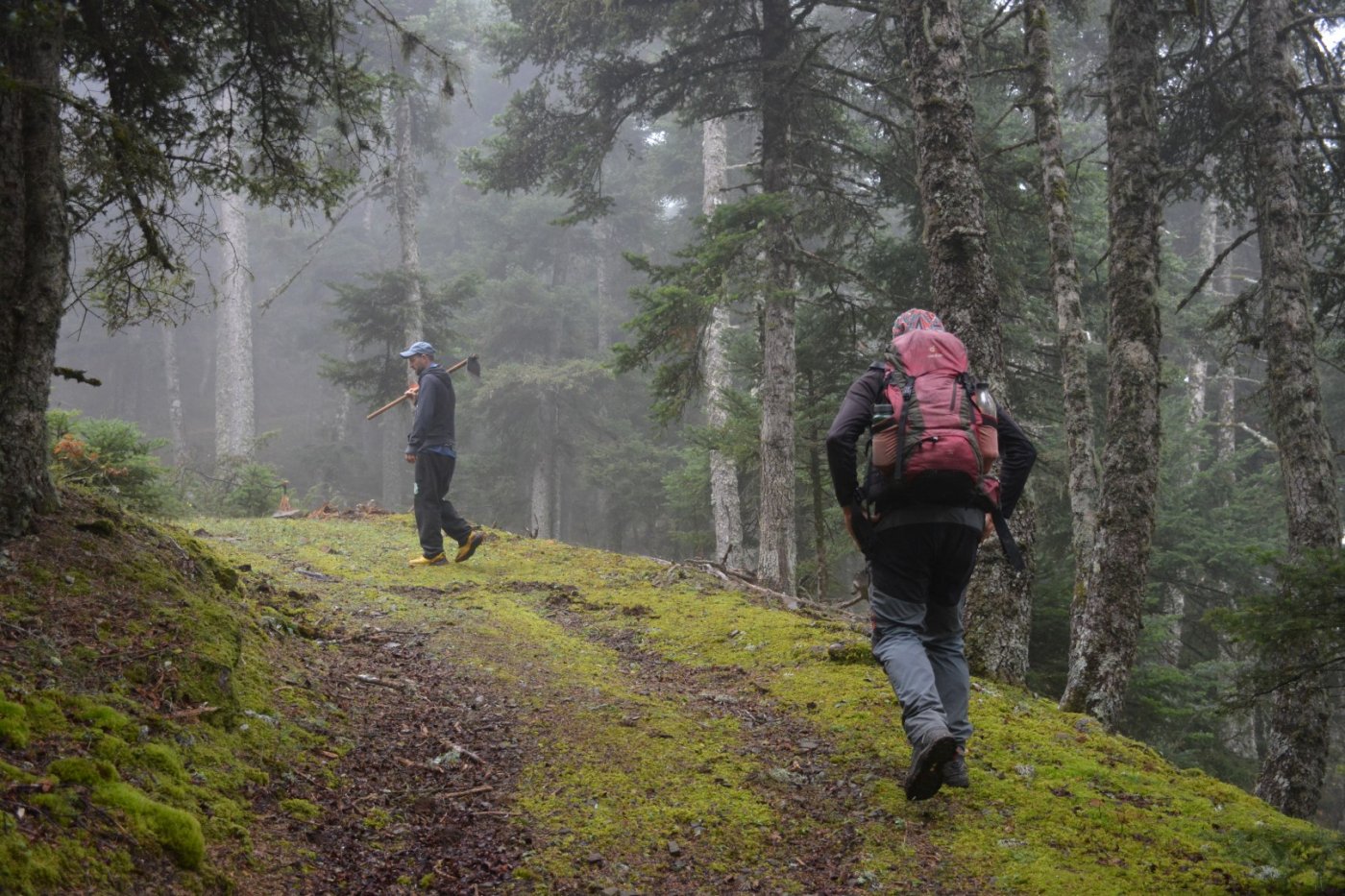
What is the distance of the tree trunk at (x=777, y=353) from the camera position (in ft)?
38.4

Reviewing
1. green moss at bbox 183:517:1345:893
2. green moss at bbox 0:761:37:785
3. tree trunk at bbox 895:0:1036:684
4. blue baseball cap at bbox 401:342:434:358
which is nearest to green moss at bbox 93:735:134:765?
green moss at bbox 0:761:37:785

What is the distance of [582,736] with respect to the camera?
4.49m

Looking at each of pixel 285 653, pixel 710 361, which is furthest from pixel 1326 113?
pixel 285 653

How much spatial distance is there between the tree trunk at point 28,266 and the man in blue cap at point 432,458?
5.73 metres

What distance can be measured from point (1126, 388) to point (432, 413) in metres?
7.65

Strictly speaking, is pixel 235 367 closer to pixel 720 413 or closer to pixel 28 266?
pixel 720 413

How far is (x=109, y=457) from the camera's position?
938 centimetres

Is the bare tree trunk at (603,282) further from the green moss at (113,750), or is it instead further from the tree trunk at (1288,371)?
the green moss at (113,750)

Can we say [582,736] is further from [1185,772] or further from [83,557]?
[1185,772]

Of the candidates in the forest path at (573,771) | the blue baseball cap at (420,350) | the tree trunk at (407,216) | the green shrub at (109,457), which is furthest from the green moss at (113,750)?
the tree trunk at (407,216)

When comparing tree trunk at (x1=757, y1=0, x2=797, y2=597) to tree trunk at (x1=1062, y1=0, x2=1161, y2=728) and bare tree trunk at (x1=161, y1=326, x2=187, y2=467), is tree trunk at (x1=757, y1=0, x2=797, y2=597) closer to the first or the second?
tree trunk at (x1=1062, y1=0, x2=1161, y2=728)

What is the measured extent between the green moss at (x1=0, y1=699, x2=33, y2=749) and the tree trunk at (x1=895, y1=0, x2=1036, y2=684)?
5170 millimetres

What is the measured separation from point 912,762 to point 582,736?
1784mm

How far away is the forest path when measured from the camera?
3152mm
